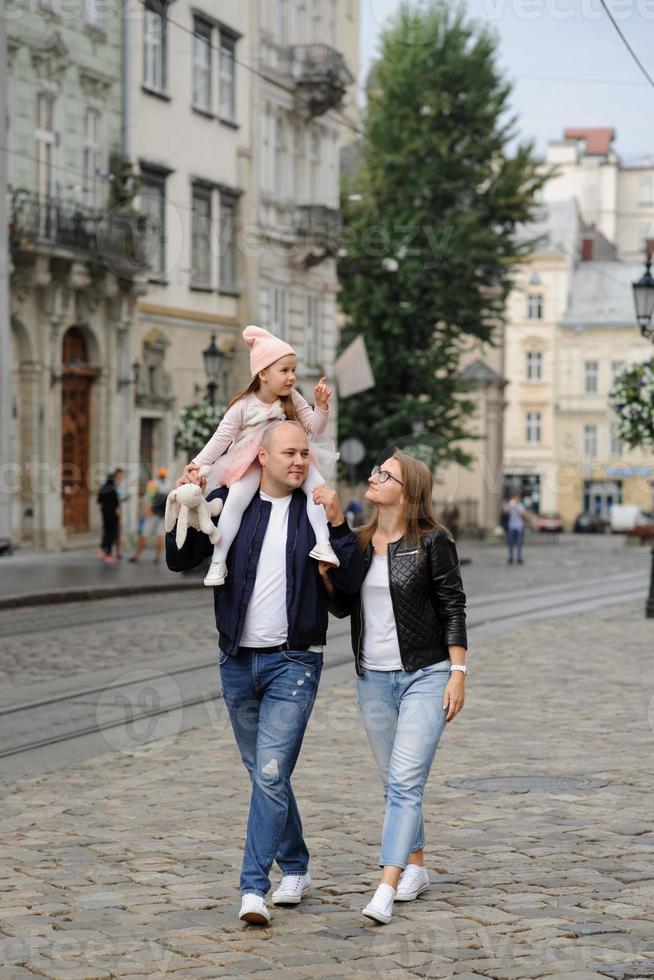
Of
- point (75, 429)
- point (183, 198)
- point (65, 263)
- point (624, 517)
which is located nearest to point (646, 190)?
point (624, 517)

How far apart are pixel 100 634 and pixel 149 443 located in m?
19.2

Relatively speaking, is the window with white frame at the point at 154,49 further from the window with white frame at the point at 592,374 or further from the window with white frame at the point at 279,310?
the window with white frame at the point at 592,374

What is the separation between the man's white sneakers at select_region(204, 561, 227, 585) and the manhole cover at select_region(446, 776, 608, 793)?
3.11m

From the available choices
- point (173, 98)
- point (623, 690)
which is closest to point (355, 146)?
point (173, 98)

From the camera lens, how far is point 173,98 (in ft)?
119

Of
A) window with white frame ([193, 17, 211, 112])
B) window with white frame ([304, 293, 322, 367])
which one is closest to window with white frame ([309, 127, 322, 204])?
window with white frame ([304, 293, 322, 367])

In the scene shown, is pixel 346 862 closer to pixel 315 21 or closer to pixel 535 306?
pixel 315 21

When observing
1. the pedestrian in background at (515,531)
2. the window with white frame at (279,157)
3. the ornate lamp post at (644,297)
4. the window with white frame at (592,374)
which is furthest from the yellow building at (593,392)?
the ornate lamp post at (644,297)

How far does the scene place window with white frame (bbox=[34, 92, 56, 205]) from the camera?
31.5 m

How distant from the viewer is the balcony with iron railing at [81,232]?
29.8m

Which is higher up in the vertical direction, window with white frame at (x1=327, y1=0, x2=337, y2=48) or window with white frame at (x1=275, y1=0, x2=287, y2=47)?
window with white frame at (x1=327, y1=0, x2=337, y2=48)

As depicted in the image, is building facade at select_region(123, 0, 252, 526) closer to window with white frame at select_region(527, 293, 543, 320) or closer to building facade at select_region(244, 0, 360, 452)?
building facade at select_region(244, 0, 360, 452)

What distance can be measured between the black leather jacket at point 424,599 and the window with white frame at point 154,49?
30384 mm

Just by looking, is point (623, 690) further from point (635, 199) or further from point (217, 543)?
point (635, 199)
